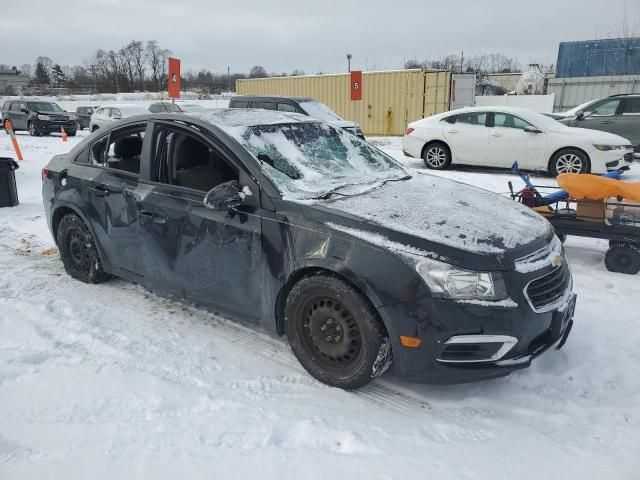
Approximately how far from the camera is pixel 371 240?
110 inches

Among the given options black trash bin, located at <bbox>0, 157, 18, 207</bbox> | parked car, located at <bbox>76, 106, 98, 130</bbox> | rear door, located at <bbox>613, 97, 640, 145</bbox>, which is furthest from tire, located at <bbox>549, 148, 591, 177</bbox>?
parked car, located at <bbox>76, 106, 98, 130</bbox>

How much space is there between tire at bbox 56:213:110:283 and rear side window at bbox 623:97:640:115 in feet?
41.4

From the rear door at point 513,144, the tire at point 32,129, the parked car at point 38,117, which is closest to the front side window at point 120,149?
the rear door at point 513,144

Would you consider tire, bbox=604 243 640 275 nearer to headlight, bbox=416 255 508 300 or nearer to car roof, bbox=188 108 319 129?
headlight, bbox=416 255 508 300

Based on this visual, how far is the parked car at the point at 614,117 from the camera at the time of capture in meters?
12.0

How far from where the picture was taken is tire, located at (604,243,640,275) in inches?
192

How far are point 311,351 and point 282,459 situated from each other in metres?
0.80

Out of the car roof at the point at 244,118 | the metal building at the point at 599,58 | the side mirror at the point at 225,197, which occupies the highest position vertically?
the metal building at the point at 599,58

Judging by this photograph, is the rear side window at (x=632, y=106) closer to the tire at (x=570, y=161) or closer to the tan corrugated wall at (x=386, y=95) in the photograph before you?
the tire at (x=570, y=161)

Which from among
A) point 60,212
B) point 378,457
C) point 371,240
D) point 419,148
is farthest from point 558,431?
point 419,148

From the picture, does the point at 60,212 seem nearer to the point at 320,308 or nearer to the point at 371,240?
the point at 320,308

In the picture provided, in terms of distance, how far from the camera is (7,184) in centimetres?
766

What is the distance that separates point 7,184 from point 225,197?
623cm

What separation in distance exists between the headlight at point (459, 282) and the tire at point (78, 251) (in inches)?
126
